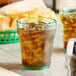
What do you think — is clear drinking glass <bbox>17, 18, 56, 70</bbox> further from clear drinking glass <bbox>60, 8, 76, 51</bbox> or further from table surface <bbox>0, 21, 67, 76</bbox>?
clear drinking glass <bbox>60, 8, 76, 51</bbox>

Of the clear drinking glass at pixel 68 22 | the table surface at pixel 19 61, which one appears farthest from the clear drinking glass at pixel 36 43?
the clear drinking glass at pixel 68 22

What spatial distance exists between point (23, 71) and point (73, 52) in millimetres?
258

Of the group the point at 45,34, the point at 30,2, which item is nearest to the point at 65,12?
the point at 45,34

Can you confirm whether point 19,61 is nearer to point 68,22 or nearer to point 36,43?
point 36,43

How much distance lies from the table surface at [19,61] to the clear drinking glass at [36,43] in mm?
28

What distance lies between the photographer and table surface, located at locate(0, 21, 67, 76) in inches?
32.8

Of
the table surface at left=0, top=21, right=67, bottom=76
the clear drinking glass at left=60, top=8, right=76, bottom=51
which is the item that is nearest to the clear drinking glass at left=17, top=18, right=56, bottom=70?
the table surface at left=0, top=21, right=67, bottom=76

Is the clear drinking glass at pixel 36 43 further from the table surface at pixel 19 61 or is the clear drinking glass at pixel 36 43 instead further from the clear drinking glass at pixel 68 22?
the clear drinking glass at pixel 68 22

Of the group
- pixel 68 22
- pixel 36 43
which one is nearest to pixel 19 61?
pixel 36 43

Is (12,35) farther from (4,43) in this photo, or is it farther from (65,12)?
(65,12)

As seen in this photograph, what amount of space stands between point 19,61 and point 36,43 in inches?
5.2

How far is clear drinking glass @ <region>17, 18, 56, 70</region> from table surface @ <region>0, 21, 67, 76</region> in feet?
0.09

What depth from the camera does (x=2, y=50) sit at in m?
1.10

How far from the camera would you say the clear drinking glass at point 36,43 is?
2.79 ft
